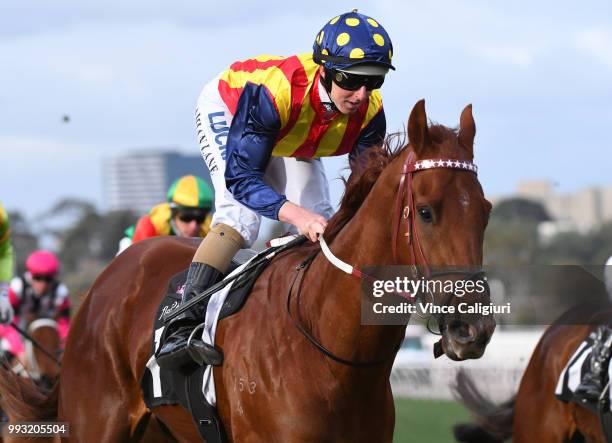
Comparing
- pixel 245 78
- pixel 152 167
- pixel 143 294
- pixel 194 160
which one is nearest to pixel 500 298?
pixel 245 78

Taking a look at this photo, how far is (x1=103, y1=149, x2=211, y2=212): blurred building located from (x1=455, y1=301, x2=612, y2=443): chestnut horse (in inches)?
2326

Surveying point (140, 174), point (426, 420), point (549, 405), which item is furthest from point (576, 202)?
point (549, 405)

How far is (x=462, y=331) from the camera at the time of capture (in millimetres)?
3527

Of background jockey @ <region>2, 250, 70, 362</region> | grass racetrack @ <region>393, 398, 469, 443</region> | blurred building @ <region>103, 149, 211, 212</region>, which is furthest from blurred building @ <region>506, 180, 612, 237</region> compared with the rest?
background jockey @ <region>2, 250, 70, 362</region>

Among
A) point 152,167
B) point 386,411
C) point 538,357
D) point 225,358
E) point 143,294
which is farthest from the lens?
point 152,167

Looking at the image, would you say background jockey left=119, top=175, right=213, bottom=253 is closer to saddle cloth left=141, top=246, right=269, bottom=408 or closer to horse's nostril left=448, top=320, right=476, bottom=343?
saddle cloth left=141, top=246, right=269, bottom=408

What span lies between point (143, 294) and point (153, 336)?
413mm

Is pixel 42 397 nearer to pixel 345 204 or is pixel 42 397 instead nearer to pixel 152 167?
pixel 345 204

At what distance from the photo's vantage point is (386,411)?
13.9 ft

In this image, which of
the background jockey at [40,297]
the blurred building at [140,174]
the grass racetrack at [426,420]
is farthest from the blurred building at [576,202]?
the background jockey at [40,297]

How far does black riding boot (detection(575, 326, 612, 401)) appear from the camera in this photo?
20.5 feet

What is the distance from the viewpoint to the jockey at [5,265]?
7.45 metres

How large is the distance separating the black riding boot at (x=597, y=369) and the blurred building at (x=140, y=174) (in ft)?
196

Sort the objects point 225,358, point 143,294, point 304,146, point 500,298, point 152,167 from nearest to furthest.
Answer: point 500,298 < point 225,358 < point 304,146 < point 143,294 < point 152,167
